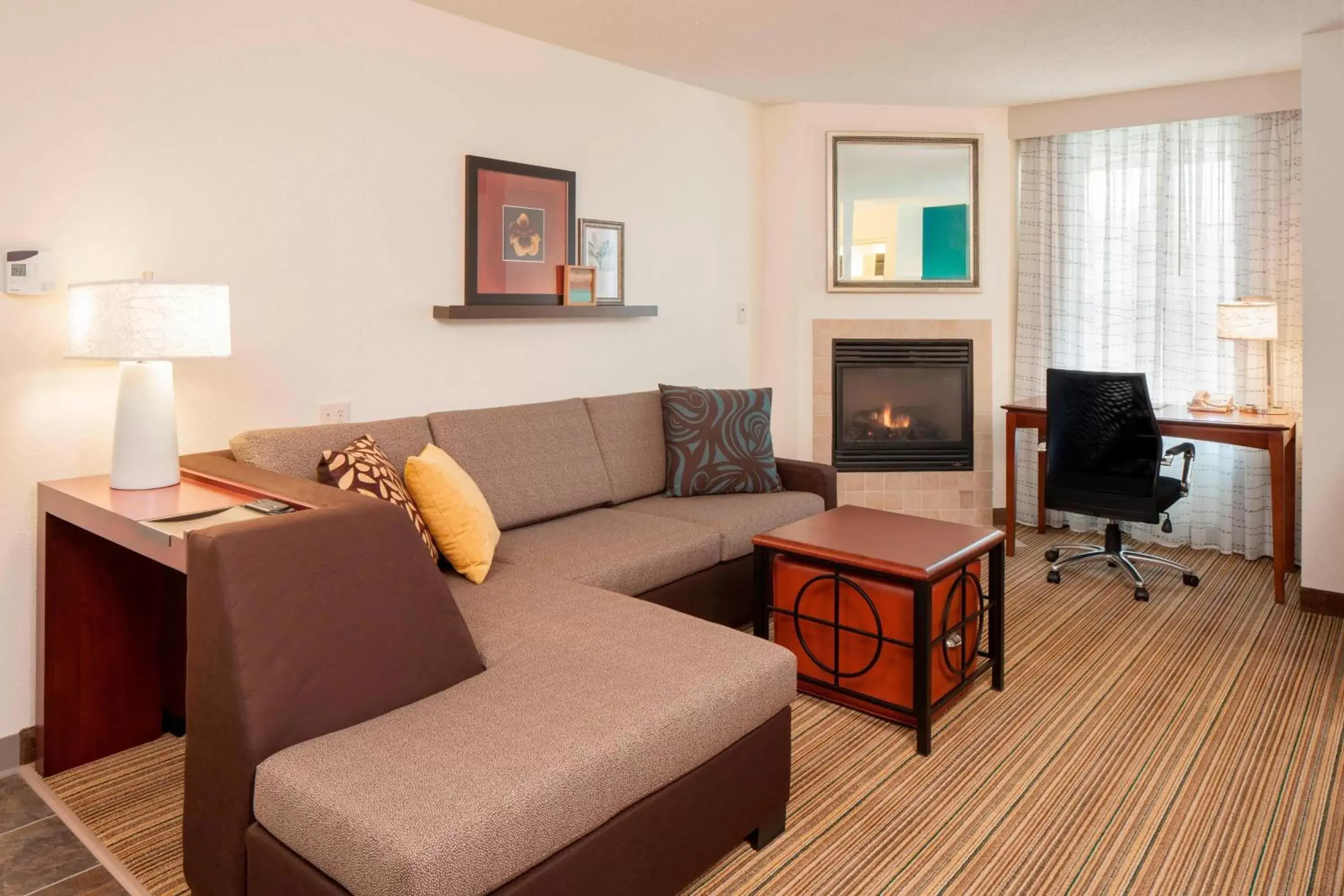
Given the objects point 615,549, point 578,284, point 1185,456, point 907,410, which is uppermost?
point 578,284

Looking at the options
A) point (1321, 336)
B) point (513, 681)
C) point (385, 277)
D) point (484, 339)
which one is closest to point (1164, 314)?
point (1321, 336)

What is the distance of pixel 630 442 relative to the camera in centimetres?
388

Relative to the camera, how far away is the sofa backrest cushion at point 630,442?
3.79 m

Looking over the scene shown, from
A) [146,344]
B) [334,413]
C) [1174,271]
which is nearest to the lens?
[146,344]

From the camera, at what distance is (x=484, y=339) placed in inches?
144

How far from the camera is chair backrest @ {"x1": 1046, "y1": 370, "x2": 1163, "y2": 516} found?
3975 mm

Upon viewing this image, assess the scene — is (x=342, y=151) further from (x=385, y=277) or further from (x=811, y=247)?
(x=811, y=247)

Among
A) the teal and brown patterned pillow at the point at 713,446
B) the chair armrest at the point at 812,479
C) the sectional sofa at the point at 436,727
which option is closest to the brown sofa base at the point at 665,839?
the sectional sofa at the point at 436,727

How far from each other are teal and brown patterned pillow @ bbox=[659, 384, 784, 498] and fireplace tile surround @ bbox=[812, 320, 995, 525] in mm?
1060

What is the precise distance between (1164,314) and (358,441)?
13.4ft

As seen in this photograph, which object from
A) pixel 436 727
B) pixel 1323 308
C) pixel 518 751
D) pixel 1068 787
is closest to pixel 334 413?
pixel 436 727

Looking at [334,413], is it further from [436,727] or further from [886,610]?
[886,610]

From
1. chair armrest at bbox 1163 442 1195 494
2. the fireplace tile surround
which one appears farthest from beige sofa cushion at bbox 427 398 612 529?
chair armrest at bbox 1163 442 1195 494

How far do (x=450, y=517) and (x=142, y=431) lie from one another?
32.2 inches
